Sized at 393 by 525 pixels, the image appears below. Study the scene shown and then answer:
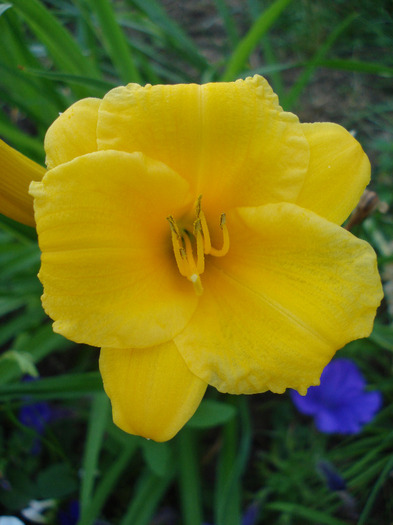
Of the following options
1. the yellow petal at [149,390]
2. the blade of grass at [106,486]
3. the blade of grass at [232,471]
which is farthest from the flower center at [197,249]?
the blade of grass at [106,486]

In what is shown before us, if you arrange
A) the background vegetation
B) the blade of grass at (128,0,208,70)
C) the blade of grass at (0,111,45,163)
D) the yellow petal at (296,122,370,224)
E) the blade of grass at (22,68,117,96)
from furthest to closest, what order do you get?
1. the blade of grass at (128,0,208,70)
2. the blade of grass at (0,111,45,163)
3. the background vegetation
4. the blade of grass at (22,68,117,96)
5. the yellow petal at (296,122,370,224)

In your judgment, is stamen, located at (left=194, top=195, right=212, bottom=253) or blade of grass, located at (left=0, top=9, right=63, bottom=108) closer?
stamen, located at (left=194, top=195, right=212, bottom=253)

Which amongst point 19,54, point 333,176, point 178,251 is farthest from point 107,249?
point 19,54

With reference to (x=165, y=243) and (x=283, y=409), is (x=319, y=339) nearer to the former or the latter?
(x=165, y=243)

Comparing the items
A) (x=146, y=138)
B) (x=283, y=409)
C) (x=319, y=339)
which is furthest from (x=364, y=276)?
(x=283, y=409)

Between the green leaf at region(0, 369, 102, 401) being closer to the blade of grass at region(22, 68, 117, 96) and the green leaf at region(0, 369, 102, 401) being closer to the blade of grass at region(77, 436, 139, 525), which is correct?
the blade of grass at region(77, 436, 139, 525)

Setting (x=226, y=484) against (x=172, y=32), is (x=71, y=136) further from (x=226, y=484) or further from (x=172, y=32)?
(x=172, y=32)

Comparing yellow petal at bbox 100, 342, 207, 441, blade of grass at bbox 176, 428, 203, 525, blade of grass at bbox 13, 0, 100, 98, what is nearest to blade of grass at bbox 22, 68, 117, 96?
blade of grass at bbox 13, 0, 100, 98
